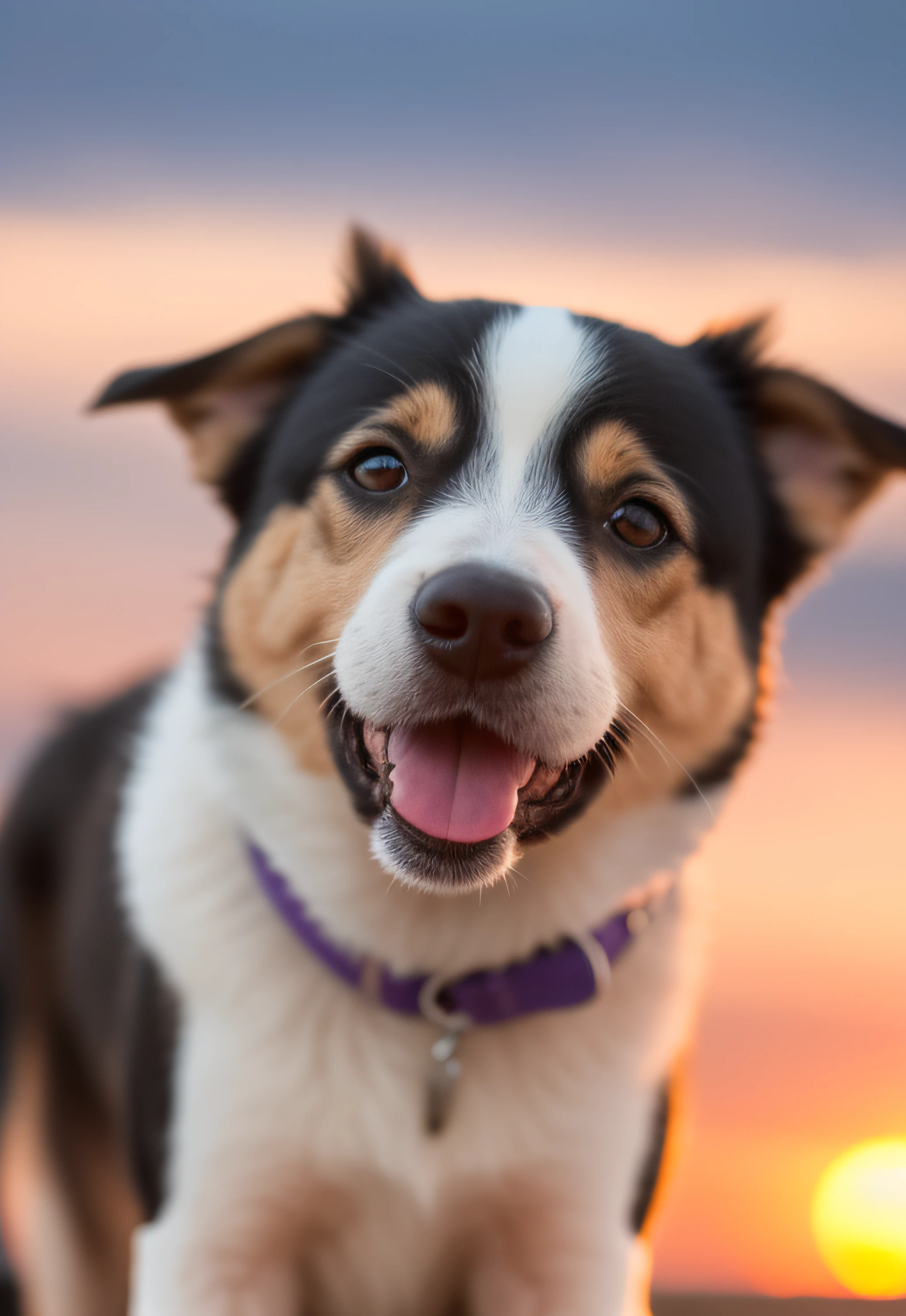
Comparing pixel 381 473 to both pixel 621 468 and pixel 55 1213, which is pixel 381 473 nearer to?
pixel 621 468

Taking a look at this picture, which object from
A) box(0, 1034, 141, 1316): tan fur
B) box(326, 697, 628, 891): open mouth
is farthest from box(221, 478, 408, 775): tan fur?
box(0, 1034, 141, 1316): tan fur

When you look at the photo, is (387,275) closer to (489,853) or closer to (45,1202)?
(489,853)

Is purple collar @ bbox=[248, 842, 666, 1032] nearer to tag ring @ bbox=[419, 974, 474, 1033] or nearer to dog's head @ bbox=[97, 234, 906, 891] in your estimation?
tag ring @ bbox=[419, 974, 474, 1033]

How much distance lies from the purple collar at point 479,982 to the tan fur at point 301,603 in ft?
1.20

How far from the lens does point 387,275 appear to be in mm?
3051

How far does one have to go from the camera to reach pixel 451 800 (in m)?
2.33

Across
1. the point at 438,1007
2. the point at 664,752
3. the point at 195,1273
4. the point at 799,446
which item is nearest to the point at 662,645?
the point at 664,752

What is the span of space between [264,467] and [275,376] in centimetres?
21

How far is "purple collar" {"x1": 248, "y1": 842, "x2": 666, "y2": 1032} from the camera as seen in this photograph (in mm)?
2717

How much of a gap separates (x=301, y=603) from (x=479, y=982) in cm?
79

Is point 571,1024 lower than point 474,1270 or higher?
higher

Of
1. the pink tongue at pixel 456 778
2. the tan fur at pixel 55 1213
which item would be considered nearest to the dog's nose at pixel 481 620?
the pink tongue at pixel 456 778

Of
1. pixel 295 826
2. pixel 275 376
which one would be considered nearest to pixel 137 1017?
pixel 295 826

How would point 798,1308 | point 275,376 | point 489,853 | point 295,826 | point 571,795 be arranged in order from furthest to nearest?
point 798,1308, point 275,376, point 295,826, point 571,795, point 489,853
